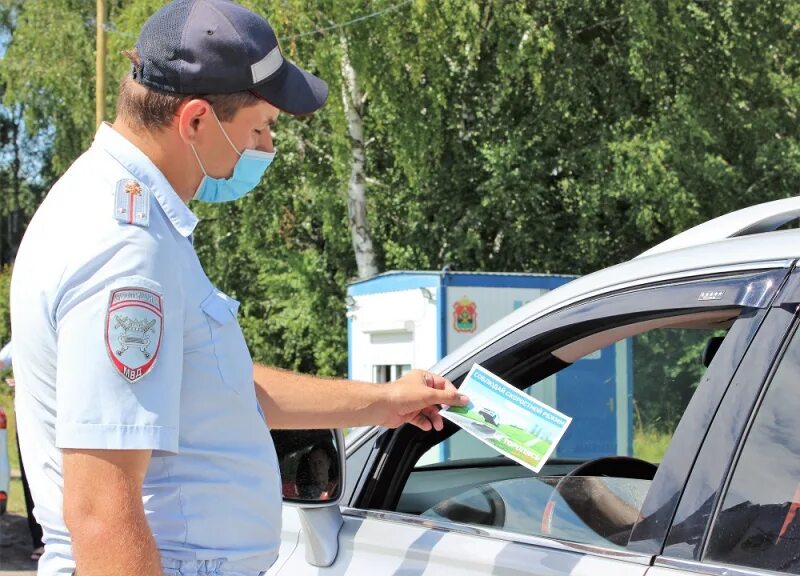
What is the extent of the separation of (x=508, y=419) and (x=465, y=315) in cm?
783

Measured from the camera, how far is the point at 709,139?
15680mm

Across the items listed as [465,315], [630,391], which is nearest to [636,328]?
[630,391]

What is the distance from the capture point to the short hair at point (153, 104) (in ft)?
5.56

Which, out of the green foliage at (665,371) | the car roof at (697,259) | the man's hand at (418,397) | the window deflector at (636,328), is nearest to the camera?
the car roof at (697,259)

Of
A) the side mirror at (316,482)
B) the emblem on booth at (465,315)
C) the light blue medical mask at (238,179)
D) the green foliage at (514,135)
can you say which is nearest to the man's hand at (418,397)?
the side mirror at (316,482)

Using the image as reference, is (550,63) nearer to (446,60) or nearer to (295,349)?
(446,60)

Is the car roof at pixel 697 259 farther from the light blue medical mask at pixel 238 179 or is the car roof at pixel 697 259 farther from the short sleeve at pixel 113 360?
the short sleeve at pixel 113 360

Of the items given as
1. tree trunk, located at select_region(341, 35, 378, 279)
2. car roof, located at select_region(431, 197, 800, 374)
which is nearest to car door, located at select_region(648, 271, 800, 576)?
car roof, located at select_region(431, 197, 800, 374)

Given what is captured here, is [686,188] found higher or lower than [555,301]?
→ higher

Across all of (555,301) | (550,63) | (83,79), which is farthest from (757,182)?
(555,301)

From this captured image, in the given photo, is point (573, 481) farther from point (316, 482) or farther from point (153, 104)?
point (153, 104)

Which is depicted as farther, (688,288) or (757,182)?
(757,182)

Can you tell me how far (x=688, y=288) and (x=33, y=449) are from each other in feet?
3.66

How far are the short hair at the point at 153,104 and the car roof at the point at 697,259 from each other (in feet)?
2.64
